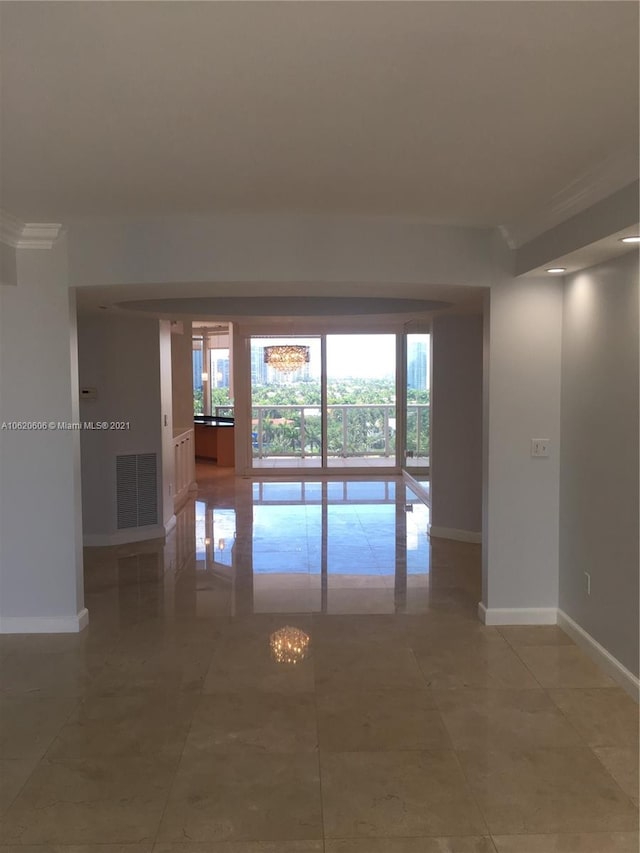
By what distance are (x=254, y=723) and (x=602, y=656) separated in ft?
6.33

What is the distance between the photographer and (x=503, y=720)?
130 inches

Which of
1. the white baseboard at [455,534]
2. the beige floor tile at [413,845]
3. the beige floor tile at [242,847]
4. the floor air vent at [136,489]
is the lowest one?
the beige floor tile at [413,845]

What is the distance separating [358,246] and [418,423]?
543 centimetres

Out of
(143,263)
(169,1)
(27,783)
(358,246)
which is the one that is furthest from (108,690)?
(169,1)

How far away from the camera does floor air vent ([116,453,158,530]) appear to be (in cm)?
663

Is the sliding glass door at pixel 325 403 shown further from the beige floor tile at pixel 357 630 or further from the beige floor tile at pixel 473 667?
the beige floor tile at pixel 473 667

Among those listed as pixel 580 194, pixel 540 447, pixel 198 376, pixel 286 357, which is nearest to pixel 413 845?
pixel 540 447

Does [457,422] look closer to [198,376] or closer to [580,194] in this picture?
[580,194]

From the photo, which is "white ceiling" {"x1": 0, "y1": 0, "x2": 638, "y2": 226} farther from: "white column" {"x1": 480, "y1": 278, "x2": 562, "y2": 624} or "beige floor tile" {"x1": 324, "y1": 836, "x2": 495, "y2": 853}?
"beige floor tile" {"x1": 324, "y1": 836, "x2": 495, "y2": 853}

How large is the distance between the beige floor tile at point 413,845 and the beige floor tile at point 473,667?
1.21m

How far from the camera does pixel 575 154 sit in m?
2.83

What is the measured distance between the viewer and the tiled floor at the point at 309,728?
2521 millimetres

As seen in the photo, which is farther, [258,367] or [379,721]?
[258,367]

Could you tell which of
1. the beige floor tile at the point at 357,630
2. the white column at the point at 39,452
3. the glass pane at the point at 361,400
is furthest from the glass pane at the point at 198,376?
the beige floor tile at the point at 357,630
